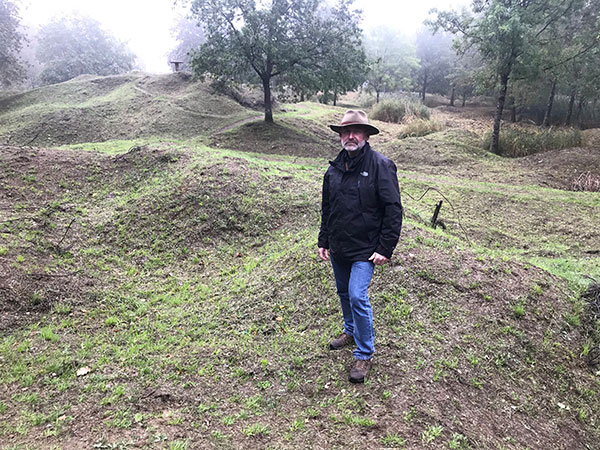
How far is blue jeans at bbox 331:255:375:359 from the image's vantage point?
3137mm

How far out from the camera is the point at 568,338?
4.21 meters

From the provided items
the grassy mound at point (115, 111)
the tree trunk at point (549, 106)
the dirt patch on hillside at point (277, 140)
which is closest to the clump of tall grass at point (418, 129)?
the dirt patch on hillside at point (277, 140)

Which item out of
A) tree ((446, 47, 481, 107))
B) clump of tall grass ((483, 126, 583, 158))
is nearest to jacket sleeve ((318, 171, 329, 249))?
clump of tall grass ((483, 126, 583, 158))

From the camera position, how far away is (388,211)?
3.06 meters

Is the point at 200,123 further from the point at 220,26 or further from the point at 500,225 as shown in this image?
the point at 500,225

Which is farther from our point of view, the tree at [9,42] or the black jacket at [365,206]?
the tree at [9,42]

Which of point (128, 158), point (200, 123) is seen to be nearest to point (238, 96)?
point (200, 123)

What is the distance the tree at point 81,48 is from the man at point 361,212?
126 ft

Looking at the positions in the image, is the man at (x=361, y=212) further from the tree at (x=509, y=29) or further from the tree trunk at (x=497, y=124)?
the tree trunk at (x=497, y=124)

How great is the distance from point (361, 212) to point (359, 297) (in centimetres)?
67

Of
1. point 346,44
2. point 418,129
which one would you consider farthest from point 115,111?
point 418,129

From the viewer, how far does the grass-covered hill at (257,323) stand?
3.05m

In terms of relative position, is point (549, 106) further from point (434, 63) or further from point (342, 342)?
point (342, 342)

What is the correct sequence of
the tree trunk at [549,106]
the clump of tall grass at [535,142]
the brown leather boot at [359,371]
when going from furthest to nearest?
the tree trunk at [549,106], the clump of tall grass at [535,142], the brown leather boot at [359,371]
